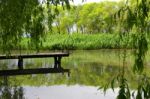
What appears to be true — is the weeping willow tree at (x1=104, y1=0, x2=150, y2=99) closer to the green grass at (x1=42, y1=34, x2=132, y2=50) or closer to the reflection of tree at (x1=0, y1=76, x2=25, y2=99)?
the reflection of tree at (x1=0, y1=76, x2=25, y2=99)

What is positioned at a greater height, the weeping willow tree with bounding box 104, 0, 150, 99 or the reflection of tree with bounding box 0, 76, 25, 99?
the weeping willow tree with bounding box 104, 0, 150, 99

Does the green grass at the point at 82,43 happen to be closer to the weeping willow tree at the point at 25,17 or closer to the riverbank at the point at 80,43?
the riverbank at the point at 80,43

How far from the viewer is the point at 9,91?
11406mm

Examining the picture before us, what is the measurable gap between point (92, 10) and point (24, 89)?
45172 mm

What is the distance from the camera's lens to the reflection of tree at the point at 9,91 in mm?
10508

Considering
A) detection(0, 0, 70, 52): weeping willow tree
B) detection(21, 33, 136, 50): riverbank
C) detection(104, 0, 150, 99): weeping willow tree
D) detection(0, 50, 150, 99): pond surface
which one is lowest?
detection(0, 50, 150, 99): pond surface

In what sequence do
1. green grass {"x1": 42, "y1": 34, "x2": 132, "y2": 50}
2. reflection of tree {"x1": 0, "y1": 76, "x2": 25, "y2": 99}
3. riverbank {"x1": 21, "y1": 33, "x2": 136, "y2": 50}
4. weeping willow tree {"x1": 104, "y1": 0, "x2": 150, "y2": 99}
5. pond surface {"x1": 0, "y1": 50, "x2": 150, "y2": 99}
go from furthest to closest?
green grass {"x1": 42, "y1": 34, "x2": 132, "y2": 50}
riverbank {"x1": 21, "y1": 33, "x2": 136, "y2": 50}
pond surface {"x1": 0, "y1": 50, "x2": 150, "y2": 99}
reflection of tree {"x1": 0, "y1": 76, "x2": 25, "y2": 99}
weeping willow tree {"x1": 104, "y1": 0, "x2": 150, "y2": 99}

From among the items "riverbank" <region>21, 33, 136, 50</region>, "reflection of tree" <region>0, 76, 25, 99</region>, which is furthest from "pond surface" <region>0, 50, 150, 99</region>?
"riverbank" <region>21, 33, 136, 50</region>

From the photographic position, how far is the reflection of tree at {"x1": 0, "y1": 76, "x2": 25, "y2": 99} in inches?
414

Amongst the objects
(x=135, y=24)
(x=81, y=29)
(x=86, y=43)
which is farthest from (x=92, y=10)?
(x=135, y=24)

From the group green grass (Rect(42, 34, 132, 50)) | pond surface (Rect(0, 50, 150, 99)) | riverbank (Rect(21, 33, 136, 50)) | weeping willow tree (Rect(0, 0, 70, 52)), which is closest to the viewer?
weeping willow tree (Rect(0, 0, 70, 52))

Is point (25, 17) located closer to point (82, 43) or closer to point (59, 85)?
point (59, 85)

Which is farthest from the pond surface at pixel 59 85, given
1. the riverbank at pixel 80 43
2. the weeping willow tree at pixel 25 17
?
the riverbank at pixel 80 43

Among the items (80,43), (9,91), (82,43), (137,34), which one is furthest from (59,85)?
(80,43)
